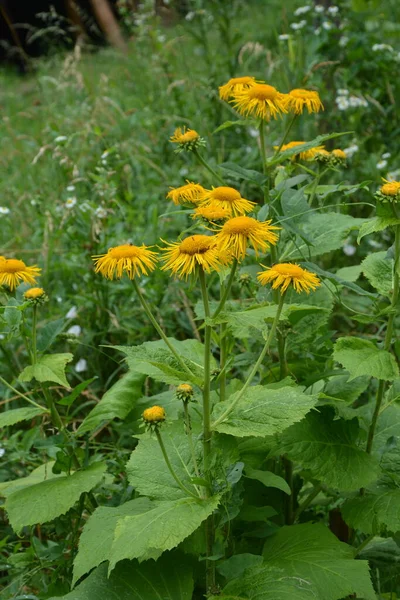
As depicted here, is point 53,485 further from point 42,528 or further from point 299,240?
point 299,240

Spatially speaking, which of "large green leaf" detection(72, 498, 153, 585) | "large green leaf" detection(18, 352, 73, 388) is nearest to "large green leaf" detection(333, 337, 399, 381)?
"large green leaf" detection(72, 498, 153, 585)

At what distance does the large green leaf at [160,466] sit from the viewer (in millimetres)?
1405

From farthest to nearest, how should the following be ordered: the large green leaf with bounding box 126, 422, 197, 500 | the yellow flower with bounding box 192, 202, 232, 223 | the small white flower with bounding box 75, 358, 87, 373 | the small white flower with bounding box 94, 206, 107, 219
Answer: the small white flower with bounding box 94, 206, 107, 219 → the small white flower with bounding box 75, 358, 87, 373 → the large green leaf with bounding box 126, 422, 197, 500 → the yellow flower with bounding box 192, 202, 232, 223

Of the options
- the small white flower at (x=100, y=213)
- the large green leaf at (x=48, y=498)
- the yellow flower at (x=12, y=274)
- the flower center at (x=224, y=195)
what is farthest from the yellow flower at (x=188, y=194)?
the small white flower at (x=100, y=213)

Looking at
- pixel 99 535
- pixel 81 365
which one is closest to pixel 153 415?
pixel 99 535

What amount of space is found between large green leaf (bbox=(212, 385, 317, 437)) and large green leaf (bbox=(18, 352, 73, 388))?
0.42 metres

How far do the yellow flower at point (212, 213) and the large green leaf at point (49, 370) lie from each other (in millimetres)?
475

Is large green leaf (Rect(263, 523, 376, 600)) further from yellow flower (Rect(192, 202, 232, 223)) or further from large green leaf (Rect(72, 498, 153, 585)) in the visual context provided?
yellow flower (Rect(192, 202, 232, 223))

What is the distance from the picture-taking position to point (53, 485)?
1583mm

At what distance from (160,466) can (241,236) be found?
0.52 m

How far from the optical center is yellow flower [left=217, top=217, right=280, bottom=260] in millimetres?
1214

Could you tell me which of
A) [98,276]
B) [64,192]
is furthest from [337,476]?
[64,192]

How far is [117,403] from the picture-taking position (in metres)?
1.65

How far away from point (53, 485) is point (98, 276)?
1.17 meters
